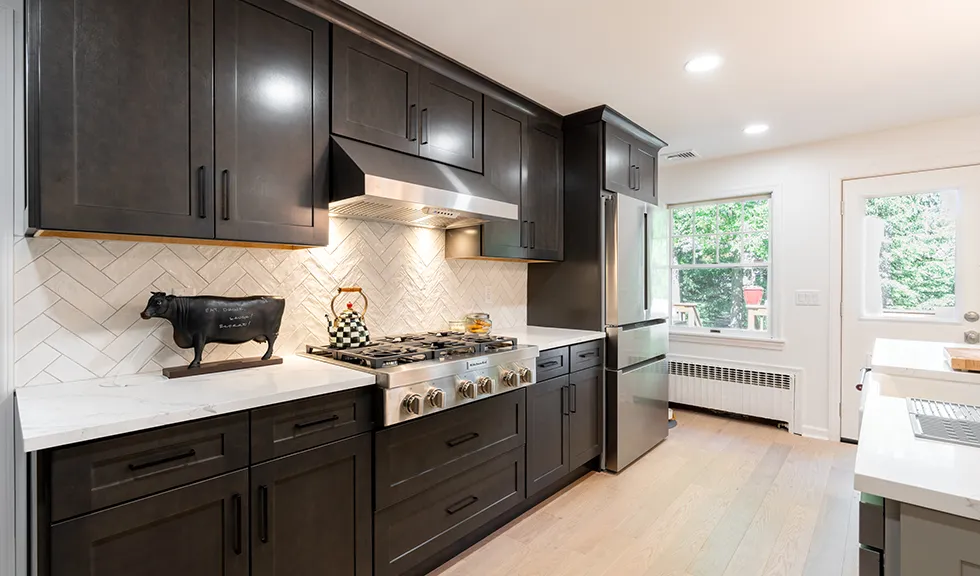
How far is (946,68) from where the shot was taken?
253 centimetres

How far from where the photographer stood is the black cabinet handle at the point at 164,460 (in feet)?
4.08

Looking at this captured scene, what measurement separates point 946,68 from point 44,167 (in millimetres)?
4023

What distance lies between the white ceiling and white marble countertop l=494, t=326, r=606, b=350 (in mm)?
1532

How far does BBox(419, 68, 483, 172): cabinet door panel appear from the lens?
237 cm

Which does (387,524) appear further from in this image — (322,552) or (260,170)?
(260,170)

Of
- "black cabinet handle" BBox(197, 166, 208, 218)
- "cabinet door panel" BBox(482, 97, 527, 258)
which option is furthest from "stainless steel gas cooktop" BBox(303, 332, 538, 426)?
"black cabinet handle" BBox(197, 166, 208, 218)

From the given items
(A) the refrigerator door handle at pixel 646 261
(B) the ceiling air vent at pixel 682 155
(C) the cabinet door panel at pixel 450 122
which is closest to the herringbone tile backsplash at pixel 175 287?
(C) the cabinet door panel at pixel 450 122

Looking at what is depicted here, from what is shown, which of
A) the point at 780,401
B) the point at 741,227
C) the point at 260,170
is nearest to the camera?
the point at 260,170

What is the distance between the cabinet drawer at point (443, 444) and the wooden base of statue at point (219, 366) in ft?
1.96

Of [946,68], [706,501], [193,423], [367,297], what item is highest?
[946,68]

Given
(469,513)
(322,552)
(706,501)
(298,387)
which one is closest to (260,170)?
(298,387)

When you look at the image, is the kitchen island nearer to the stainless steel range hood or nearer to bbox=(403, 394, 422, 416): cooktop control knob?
bbox=(403, 394, 422, 416): cooktop control knob

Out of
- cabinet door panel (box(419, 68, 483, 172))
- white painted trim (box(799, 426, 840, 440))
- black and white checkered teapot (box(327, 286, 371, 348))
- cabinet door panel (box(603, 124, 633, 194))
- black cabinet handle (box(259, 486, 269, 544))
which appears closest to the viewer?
black cabinet handle (box(259, 486, 269, 544))

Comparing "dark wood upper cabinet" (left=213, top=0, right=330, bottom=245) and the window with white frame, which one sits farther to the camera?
the window with white frame
